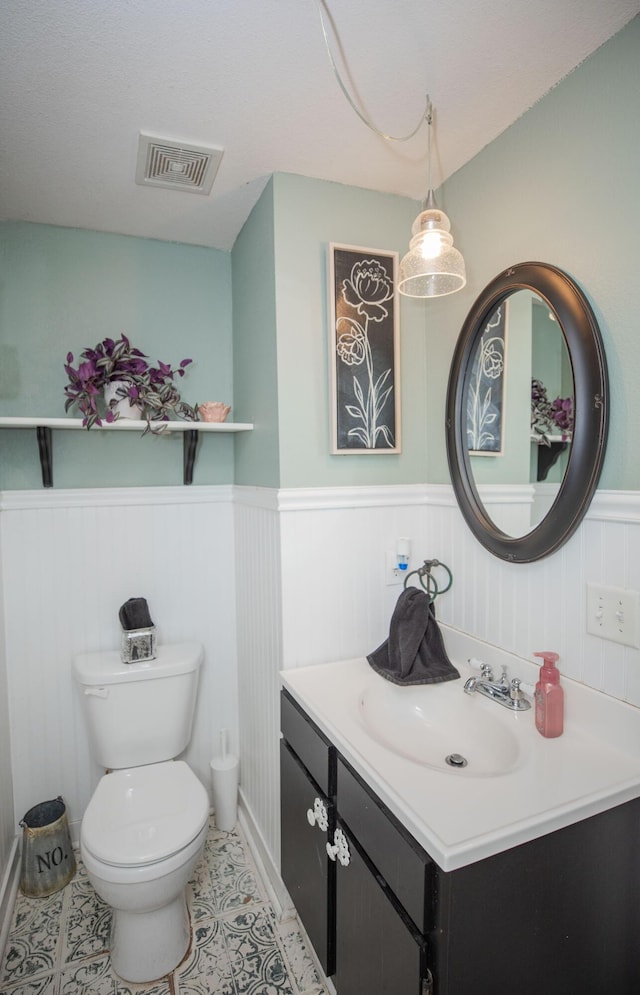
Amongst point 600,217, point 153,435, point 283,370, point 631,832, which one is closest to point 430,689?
point 631,832

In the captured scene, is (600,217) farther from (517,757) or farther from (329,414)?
(517,757)

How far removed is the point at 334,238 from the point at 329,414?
57 cm

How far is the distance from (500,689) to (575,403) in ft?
2.47

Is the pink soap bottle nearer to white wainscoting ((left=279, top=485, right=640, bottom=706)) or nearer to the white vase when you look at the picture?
white wainscoting ((left=279, top=485, right=640, bottom=706))

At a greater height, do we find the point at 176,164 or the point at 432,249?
the point at 176,164

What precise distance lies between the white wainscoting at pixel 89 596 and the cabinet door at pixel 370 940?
1100mm

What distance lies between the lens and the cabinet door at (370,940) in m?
0.92

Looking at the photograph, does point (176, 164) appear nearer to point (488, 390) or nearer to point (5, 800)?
point (488, 390)

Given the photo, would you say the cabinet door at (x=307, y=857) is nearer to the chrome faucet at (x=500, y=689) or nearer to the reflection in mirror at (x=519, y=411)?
the chrome faucet at (x=500, y=689)

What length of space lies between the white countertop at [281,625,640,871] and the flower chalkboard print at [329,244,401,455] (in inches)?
31.7

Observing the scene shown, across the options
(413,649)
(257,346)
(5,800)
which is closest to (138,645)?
(5,800)

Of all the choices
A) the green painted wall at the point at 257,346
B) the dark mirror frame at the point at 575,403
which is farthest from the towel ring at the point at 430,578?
the green painted wall at the point at 257,346

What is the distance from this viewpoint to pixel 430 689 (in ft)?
4.80

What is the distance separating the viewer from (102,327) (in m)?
1.96
